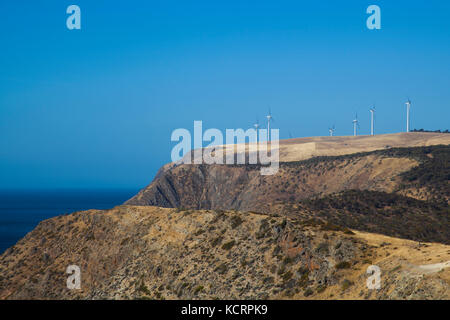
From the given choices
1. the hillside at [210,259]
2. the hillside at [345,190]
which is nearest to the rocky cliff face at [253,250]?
the hillside at [210,259]

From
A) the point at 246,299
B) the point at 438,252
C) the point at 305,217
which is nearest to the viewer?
the point at 438,252

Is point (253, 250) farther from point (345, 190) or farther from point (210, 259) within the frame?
point (345, 190)

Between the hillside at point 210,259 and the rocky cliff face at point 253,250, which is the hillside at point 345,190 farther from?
the hillside at point 210,259

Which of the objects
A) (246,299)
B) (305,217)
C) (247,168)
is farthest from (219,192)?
(246,299)

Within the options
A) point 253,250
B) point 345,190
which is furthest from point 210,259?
point 345,190

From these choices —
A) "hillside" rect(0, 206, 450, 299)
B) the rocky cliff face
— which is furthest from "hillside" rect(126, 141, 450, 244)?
"hillside" rect(0, 206, 450, 299)

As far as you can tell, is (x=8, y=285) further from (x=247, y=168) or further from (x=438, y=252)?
(x=247, y=168)

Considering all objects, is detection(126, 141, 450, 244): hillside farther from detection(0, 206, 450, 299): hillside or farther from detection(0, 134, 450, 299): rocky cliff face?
detection(0, 206, 450, 299): hillside
